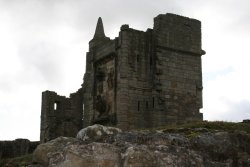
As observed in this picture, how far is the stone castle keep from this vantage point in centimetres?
2956

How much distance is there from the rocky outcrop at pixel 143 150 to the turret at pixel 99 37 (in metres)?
29.0

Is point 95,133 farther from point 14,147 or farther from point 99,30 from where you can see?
point 99,30

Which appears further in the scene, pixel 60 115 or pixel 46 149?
pixel 60 115

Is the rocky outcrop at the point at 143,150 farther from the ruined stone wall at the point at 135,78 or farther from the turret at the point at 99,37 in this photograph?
the turret at the point at 99,37

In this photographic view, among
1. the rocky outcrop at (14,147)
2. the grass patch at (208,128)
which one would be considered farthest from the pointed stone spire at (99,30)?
the grass patch at (208,128)

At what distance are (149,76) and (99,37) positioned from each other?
6.79 meters

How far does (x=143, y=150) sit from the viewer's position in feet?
15.9

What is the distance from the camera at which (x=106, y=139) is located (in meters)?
5.34

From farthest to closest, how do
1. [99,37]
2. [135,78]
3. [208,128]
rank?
[99,37]
[135,78]
[208,128]

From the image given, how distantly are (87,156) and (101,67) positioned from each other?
91.9 feet

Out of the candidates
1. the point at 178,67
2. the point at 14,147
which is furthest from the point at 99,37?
the point at 14,147

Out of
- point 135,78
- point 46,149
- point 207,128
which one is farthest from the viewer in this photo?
point 135,78

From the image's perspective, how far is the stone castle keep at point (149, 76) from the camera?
29.6 metres

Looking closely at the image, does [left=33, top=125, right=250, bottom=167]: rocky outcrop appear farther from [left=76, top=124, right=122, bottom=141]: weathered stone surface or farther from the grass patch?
the grass patch
